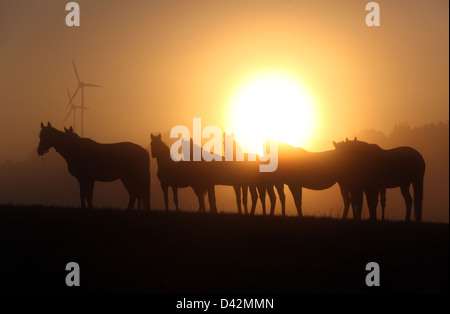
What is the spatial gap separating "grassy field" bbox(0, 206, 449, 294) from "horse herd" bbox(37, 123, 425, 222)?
11.5 ft

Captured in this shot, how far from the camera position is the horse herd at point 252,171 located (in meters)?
21.4

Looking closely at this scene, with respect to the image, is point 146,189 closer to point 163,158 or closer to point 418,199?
point 163,158

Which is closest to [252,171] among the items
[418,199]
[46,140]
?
[418,199]

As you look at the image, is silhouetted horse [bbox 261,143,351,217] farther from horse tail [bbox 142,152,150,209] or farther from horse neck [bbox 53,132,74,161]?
horse neck [bbox 53,132,74,161]

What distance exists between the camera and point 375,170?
2130 centimetres

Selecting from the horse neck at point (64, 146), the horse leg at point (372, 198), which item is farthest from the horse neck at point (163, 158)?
the horse leg at point (372, 198)

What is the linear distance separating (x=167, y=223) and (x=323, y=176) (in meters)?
7.77

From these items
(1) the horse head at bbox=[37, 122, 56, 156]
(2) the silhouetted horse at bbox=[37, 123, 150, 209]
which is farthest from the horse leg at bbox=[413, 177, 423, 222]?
(1) the horse head at bbox=[37, 122, 56, 156]

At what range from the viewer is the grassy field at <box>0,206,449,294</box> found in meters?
13.4

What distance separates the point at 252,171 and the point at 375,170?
3.93 m

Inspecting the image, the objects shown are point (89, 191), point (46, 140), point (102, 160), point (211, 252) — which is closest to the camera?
point (211, 252)

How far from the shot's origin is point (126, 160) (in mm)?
22391

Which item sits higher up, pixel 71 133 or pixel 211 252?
pixel 71 133

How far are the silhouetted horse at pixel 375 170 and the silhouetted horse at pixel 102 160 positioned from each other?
6.39 metres
